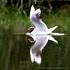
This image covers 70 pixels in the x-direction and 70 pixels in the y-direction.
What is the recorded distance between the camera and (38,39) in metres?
2.97

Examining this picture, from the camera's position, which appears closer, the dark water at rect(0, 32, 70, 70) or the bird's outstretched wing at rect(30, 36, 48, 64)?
the dark water at rect(0, 32, 70, 70)

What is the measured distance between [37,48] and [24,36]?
0.15 m

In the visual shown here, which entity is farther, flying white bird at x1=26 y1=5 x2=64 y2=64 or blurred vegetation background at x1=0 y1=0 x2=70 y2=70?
flying white bird at x1=26 y1=5 x2=64 y2=64

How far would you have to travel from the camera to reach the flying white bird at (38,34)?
2.89 m

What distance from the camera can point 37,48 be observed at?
9.53 ft

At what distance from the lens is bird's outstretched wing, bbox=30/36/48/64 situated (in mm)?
2863

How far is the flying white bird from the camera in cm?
289

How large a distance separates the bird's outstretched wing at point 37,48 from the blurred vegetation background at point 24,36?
0.03 m

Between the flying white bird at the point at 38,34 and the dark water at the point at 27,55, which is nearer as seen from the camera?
the dark water at the point at 27,55

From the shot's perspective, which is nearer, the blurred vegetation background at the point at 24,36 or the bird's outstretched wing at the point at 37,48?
the blurred vegetation background at the point at 24,36

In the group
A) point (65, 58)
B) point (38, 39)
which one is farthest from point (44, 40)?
point (65, 58)

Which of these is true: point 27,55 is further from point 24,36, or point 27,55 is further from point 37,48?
point 24,36

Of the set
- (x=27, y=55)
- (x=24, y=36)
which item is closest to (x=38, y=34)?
(x=24, y=36)

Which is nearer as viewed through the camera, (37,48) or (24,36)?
(37,48)
